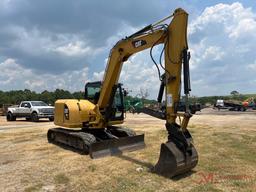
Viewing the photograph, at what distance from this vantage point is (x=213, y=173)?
7895 millimetres

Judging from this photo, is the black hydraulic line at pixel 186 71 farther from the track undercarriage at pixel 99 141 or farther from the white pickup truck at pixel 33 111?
the white pickup truck at pixel 33 111

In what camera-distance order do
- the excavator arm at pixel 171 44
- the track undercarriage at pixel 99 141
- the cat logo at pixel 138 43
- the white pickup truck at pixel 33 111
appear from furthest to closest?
1. the white pickup truck at pixel 33 111
2. the track undercarriage at pixel 99 141
3. the cat logo at pixel 138 43
4. the excavator arm at pixel 171 44

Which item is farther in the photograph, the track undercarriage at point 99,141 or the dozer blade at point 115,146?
the track undercarriage at point 99,141

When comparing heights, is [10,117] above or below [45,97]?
below

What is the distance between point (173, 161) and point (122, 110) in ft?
16.2

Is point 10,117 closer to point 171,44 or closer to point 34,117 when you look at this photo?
point 34,117

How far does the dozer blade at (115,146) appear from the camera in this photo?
9859mm

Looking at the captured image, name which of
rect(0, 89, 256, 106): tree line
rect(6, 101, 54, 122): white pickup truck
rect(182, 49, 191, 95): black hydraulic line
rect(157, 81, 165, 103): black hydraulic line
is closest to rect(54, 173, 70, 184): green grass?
rect(157, 81, 165, 103): black hydraulic line

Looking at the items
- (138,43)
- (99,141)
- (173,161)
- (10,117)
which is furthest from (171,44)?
(10,117)

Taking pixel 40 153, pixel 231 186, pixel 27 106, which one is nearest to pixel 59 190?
pixel 231 186

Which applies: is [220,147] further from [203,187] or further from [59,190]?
[59,190]

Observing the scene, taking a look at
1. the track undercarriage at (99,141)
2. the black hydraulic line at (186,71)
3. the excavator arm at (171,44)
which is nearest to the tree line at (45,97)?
the track undercarriage at (99,141)

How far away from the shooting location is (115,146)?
10516 millimetres

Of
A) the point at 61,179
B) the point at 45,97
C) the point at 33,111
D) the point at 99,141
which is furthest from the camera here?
the point at 45,97
